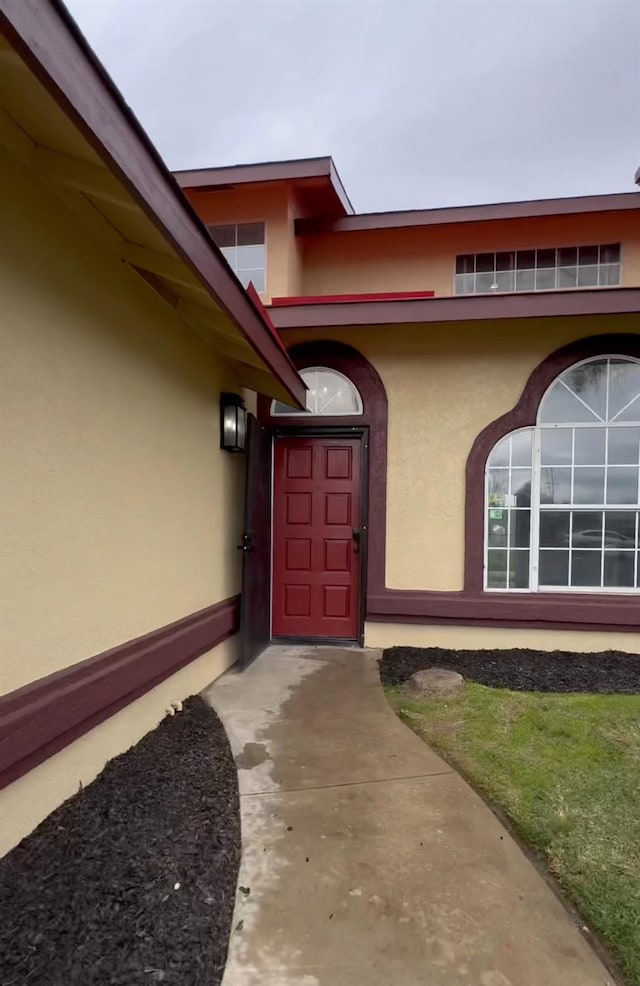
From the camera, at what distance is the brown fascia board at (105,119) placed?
4.92 ft

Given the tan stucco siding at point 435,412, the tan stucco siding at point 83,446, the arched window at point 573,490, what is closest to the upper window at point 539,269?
the tan stucco siding at point 435,412

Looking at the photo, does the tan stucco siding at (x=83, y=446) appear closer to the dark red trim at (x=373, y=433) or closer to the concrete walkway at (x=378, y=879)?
the concrete walkway at (x=378, y=879)

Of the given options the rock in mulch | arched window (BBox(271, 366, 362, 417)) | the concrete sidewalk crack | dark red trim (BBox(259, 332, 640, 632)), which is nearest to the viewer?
the concrete sidewalk crack

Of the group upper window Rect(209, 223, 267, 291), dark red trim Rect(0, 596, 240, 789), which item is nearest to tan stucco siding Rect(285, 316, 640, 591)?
upper window Rect(209, 223, 267, 291)

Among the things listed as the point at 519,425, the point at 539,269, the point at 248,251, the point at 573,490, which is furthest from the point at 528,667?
the point at 248,251

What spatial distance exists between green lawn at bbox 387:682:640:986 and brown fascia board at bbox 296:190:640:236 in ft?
18.0

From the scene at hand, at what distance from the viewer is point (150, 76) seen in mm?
20516

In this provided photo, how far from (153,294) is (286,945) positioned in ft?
10.7

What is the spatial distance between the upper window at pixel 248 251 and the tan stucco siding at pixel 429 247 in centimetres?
81

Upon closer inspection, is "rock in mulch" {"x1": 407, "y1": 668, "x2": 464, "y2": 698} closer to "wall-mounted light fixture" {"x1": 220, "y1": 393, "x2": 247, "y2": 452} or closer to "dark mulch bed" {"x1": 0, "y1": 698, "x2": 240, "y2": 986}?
"dark mulch bed" {"x1": 0, "y1": 698, "x2": 240, "y2": 986}

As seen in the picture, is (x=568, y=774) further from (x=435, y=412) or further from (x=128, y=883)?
(x=435, y=412)

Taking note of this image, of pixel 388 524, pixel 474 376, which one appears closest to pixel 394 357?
pixel 474 376

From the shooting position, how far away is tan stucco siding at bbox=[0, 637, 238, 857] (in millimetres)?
2195

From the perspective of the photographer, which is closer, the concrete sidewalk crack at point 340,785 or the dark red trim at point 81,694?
the dark red trim at point 81,694
